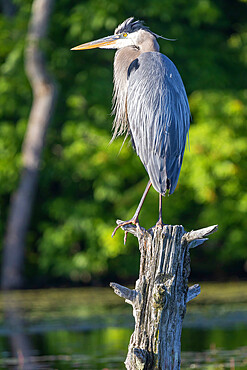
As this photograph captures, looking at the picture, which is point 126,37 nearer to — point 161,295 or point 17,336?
point 161,295

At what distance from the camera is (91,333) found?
8695 mm

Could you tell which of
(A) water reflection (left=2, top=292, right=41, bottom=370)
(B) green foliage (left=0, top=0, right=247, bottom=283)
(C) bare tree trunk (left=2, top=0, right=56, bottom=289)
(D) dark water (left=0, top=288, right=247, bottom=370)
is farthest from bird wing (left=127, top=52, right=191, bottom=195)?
(C) bare tree trunk (left=2, top=0, right=56, bottom=289)

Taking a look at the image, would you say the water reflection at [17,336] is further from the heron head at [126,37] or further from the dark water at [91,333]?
the heron head at [126,37]

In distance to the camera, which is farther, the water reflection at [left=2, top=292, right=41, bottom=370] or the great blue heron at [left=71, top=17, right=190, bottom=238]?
the water reflection at [left=2, top=292, right=41, bottom=370]

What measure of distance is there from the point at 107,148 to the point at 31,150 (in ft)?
5.05

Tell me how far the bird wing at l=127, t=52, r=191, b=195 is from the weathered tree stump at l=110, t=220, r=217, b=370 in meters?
0.73

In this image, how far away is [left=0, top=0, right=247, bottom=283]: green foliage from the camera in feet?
45.9

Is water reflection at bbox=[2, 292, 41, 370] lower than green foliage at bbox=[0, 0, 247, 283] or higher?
lower

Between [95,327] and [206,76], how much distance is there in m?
7.15

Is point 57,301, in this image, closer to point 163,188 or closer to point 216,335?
point 216,335

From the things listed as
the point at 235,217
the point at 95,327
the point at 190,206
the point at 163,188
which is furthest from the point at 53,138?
the point at 163,188

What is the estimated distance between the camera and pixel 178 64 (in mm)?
15977

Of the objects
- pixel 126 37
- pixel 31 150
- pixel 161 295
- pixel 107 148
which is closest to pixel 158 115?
pixel 126 37

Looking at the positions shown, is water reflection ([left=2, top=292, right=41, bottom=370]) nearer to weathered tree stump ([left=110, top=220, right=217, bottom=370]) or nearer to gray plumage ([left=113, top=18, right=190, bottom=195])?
gray plumage ([left=113, top=18, right=190, bottom=195])
